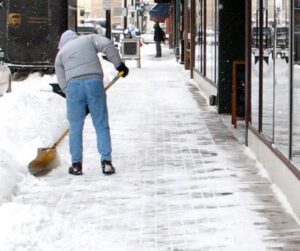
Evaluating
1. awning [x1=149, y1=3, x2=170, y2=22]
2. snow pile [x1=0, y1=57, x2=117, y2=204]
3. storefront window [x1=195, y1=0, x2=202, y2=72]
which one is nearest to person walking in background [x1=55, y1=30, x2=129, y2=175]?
snow pile [x1=0, y1=57, x2=117, y2=204]

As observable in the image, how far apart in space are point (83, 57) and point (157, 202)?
2.13 metres

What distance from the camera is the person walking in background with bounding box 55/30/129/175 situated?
8.82 m

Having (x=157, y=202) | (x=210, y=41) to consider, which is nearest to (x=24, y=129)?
(x=157, y=202)

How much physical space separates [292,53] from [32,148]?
392 cm

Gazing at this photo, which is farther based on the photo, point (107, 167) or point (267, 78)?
point (267, 78)

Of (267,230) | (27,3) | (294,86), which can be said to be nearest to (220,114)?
(294,86)

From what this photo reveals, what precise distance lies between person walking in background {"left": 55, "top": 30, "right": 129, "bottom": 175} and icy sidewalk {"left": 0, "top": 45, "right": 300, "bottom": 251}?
0.35m

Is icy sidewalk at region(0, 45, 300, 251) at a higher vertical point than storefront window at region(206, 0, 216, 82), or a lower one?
lower

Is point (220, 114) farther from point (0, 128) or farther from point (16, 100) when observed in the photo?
point (0, 128)

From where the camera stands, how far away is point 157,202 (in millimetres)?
7520

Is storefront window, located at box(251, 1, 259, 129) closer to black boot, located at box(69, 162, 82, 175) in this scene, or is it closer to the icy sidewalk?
the icy sidewalk

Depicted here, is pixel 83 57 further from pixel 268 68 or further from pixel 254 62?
pixel 254 62

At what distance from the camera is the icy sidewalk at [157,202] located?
19.9 feet

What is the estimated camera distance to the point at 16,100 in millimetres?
14555
